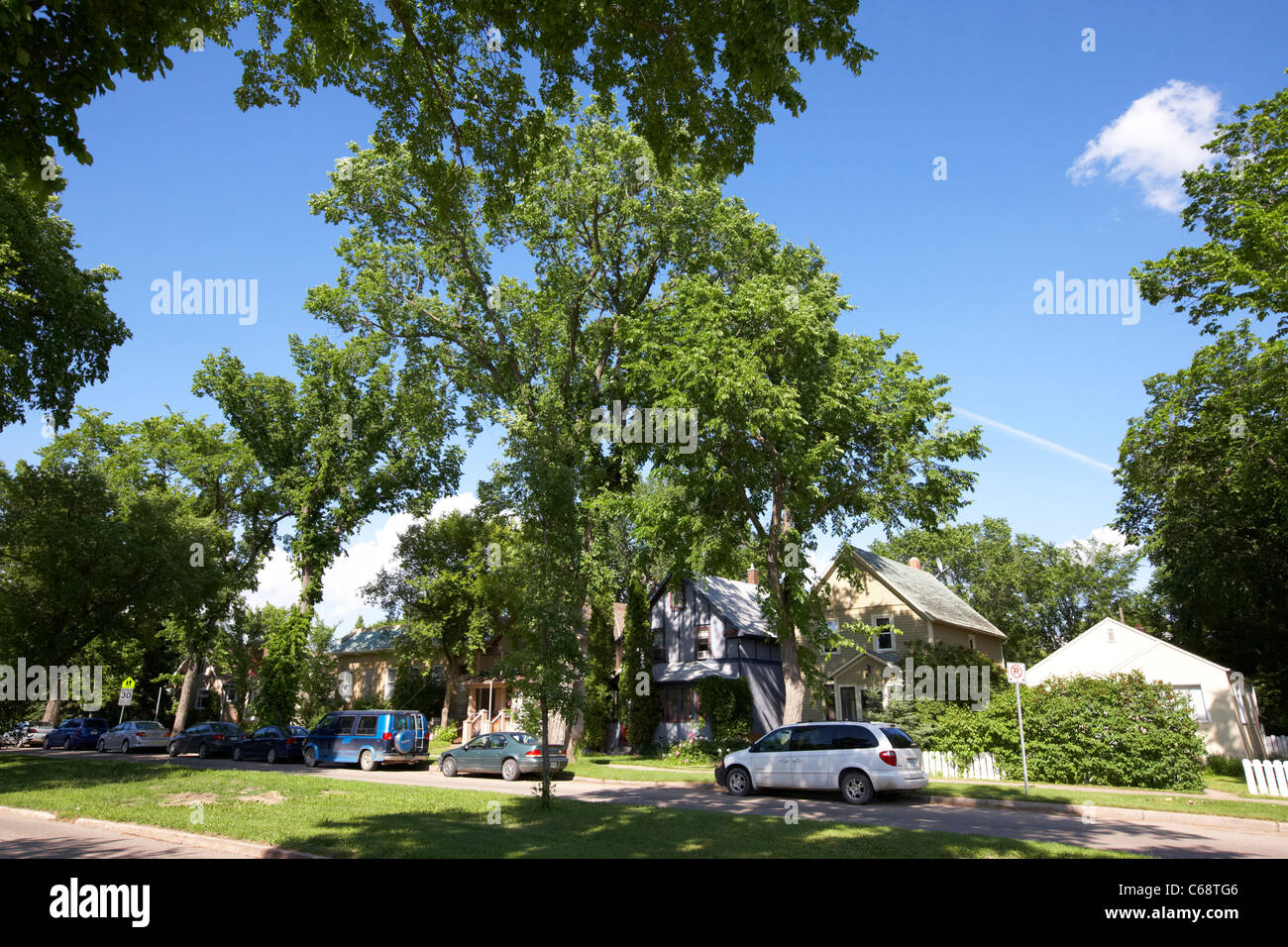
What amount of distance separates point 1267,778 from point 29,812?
1008 inches

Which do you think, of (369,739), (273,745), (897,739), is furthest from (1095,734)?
(273,745)

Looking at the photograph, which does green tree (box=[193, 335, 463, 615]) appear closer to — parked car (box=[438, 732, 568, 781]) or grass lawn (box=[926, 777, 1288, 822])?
parked car (box=[438, 732, 568, 781])

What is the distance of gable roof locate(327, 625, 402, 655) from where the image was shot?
43562mm

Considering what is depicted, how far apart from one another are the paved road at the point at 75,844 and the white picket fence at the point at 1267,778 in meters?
21.1

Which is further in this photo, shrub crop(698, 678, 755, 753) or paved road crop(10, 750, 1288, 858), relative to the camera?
shrub crop(698, 678, 755, 753)

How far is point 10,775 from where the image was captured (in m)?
17.8

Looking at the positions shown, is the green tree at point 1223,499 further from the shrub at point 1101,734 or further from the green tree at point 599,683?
the green tree at point 599,683

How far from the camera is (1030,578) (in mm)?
60375

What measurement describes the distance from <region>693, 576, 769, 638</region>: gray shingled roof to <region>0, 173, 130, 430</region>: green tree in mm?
23453

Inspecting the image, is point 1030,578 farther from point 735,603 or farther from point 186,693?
point 186,693

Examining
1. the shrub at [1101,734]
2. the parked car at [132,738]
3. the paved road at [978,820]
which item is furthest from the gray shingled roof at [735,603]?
the parked car at [132,738]

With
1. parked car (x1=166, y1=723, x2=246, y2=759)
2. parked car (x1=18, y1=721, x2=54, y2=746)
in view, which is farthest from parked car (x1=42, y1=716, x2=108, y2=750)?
parked car (x1=166, y1=723, x2=246, y2=759)
